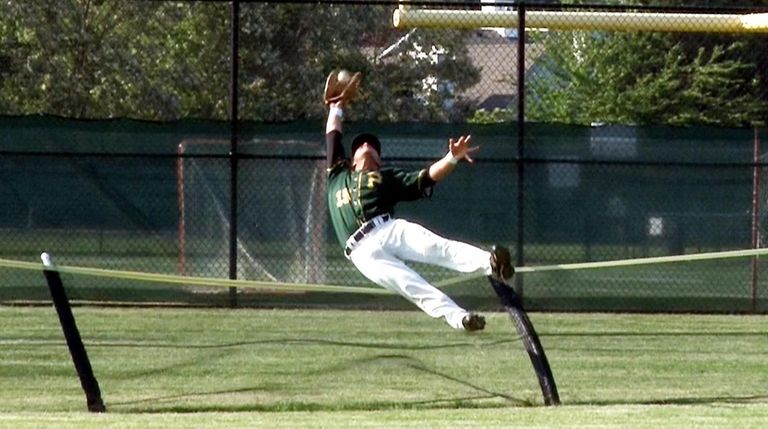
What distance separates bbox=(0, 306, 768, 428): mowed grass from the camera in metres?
10.8

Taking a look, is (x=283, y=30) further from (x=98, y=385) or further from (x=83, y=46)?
(x=98, y=385)

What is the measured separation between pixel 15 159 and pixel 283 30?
883cm

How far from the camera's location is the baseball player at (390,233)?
11297 millimetres

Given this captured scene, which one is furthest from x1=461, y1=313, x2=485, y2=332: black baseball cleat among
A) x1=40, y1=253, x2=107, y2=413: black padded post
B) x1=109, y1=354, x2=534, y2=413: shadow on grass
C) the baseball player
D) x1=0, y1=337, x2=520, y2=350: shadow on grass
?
x1=0, y1=337, x2=520, y2=350: shadow on grass

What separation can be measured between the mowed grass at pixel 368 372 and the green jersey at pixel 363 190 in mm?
1351

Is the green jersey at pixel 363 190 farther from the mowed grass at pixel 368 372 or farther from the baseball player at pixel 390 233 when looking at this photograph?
the mowed grass at pixel 368 372

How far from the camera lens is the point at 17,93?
21.5 m

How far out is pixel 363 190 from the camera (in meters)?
11.6

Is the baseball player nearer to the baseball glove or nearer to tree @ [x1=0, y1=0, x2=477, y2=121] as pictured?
the baseball glove

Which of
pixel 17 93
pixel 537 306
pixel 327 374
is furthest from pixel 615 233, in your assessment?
pixel 17 93

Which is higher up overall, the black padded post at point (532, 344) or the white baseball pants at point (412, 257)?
the white baseball pants at point (412, 257)

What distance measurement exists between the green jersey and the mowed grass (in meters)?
1.35

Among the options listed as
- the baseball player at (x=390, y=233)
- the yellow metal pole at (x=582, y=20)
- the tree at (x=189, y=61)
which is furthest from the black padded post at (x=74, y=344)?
the tree at (x=189, y=61)

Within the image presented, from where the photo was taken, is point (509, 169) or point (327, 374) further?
point (509, 169)
